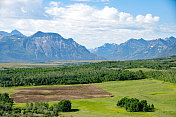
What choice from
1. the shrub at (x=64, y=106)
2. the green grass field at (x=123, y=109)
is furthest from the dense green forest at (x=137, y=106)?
the shrub at (x=64, y=106)

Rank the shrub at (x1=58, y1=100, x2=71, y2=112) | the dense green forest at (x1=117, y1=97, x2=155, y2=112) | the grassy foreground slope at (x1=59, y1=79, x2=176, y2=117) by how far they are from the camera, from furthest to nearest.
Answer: the shrub at (x1=58, y1=100, x2=71, y2=112) < the dense green forest at (x1=117, y1=97, x2=155, y2=112) < the grassy foreground slope at (x1=59, y1=79, x2=176, y2=117)

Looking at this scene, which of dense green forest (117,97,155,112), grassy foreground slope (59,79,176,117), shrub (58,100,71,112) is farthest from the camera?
shrub (58,100,71,112)

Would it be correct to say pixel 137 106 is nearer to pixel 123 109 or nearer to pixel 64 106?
pixel 123 109

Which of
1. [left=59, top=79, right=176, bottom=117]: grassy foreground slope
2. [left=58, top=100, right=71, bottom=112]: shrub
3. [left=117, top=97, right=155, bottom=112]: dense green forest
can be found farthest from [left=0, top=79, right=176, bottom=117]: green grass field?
[left=58, top=100, right=71, bottom=112]: shrub

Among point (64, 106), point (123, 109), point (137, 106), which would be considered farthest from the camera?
point (123, 109)

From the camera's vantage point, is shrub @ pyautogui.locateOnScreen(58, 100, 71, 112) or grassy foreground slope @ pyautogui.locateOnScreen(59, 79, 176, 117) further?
shrub @ pyautogui.locateOnScreen(58, 100, 71, 112)

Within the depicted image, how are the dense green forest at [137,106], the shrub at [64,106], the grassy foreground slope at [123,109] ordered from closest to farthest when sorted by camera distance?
the grassy foreground slope at [123,109], the dense green forest at [137,106], the shrub at [64,106]

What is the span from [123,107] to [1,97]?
60540 millimetres

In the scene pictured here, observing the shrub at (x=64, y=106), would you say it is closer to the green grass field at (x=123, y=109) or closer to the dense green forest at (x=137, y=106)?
the green grass field at (x=123, y=109)

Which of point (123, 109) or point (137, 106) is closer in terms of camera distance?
point (137, 106)

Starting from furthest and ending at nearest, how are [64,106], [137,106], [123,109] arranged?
1. [123,109]
2. [64,106]
3. [137,106]

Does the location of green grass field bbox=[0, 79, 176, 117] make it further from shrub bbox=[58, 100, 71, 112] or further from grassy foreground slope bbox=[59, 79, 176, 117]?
shrub bbox=[58, 100, 71, 112]

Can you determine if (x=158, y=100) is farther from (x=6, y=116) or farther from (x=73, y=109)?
(x=6, y=116)

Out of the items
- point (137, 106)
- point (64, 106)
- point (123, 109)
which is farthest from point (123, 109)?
point (64, 106)
